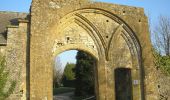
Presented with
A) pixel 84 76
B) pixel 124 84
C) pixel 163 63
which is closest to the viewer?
pixel 124 84

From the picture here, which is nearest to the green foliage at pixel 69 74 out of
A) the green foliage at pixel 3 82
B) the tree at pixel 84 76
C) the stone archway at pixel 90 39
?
the tree at pixel 84 76

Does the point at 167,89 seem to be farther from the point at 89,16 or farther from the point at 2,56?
the point at 2,56

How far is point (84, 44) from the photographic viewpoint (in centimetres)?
1506

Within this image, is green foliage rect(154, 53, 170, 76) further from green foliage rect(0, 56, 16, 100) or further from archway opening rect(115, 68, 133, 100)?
green foliage rect(0, 56, 16, 100)

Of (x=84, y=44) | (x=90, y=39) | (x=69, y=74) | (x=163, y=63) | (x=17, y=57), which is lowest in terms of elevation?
(x=69, y=74)

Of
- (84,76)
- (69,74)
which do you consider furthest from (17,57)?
(69,74)

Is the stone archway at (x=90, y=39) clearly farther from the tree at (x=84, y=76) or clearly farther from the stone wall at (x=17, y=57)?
the tree at (x=84, y=76)

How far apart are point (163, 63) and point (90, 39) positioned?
5653 mm

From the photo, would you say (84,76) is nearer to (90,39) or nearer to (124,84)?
(124,84)

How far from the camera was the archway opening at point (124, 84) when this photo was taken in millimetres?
16406

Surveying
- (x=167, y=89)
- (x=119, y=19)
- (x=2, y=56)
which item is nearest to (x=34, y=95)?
(x=2, y=56)

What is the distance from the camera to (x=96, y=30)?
15445 millimetres

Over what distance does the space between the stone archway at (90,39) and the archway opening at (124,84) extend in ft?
1.43

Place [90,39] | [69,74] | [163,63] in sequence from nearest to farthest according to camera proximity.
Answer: [90,39] < [163,63] < [69,74]
